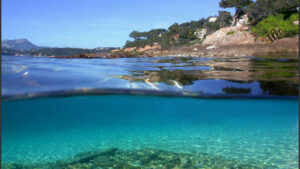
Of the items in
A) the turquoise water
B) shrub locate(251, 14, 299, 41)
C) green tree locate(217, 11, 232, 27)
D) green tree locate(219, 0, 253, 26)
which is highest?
green tree locate(219, 0, 253, 26)

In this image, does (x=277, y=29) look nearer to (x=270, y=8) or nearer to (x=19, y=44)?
(x=270, y=8)

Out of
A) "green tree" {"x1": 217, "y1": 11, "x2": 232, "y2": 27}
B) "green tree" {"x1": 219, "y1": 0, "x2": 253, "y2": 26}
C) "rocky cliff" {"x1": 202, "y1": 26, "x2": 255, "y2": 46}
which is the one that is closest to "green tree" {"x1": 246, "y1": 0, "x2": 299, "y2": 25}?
"rocky cliff" {"x1": 202, "y1": 26, "x2": 255, "y2": 46}

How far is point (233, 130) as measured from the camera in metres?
19.7

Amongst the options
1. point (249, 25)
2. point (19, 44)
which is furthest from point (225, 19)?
point (19, 44)

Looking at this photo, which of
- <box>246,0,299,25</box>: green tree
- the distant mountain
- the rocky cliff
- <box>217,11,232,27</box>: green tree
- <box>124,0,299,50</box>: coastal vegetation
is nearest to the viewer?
the distant mountain

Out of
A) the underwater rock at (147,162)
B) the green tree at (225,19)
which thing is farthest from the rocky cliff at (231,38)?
the underwater rock at (147,162)

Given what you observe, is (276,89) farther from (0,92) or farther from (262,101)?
(0,92)

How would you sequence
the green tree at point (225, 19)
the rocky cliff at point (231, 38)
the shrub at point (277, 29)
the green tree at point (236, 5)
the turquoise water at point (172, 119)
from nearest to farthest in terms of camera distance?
the turquoise water at point (172, 119), the shrub at point (277, 29), the rocky cliff at point (231, 38), the green tree at point (236, 5), the green tree at point (225, 19)

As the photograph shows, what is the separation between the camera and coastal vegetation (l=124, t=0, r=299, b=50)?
26891 millimetres

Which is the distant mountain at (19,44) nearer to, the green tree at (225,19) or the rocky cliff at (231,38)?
the rocky cliff at (231,38)

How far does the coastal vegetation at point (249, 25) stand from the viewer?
1059 inches

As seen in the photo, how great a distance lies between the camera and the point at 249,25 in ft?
132

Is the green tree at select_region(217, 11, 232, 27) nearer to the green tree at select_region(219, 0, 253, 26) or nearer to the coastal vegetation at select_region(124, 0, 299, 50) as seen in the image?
the coastal vegetation at select_region(124, 0, 299, 50)

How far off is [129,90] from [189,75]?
2638 millimetres
